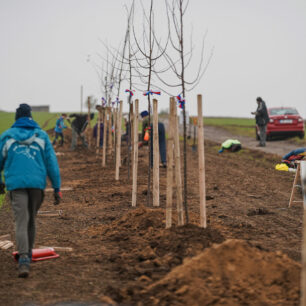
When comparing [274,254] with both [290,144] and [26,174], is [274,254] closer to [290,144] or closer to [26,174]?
[26,174]

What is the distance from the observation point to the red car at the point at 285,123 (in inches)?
1015

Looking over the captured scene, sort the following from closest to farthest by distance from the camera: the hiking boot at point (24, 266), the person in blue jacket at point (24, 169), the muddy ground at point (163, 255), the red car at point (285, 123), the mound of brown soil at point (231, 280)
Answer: the mound of brown soil at point (231, 280)
the muddy ground at point (163, 255)
the hiking boot at point (24, 266)
the person in blue jacket at point (24, 169)
the red car at point (285, 123)

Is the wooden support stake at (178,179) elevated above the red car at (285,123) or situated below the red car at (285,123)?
below

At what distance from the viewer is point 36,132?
5.79 meters

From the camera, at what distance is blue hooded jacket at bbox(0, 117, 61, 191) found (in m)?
5.56

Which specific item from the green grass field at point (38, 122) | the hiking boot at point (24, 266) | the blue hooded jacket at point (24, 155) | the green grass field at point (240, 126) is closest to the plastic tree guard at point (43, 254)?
the hiking boot at point (24, 266)

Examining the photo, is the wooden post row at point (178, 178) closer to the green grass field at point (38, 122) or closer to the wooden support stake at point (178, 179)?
the wooden support stake at point (178, 179)

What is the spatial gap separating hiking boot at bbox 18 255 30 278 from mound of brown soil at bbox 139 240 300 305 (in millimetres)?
1516

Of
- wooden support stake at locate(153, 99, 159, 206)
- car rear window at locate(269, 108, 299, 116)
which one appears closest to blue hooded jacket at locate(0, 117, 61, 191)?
wooden support stake at locate(153, 99, 159, 206)

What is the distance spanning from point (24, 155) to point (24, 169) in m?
0.17

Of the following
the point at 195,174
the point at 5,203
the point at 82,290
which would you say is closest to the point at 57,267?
the point at 82,290

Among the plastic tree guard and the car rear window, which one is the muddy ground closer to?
the plastic tree guard

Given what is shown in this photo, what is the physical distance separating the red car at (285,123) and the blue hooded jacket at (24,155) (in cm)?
2142

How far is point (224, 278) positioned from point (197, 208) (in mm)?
4591
